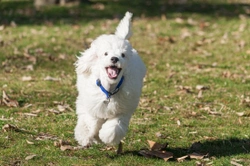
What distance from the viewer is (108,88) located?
20.4 ft

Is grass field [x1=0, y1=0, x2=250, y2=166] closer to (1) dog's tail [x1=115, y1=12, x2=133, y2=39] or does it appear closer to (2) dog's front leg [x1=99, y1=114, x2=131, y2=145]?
(2) dog's front leg [x1=99, y1=114, x2=131, y2=145]

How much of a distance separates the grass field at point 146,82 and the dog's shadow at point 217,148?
0.4 inches

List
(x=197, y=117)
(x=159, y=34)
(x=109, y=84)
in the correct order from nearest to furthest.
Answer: (x=109, y=84) → (x=197, y=117) → (x=159, y=34)

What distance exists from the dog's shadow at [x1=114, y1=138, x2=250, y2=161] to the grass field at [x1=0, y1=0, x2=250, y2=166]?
11 millimetres

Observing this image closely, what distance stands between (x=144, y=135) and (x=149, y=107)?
1496mm

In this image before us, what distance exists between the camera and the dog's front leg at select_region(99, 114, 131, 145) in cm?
617

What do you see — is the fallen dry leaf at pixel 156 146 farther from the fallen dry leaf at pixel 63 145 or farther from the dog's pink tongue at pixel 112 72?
the dog's pink tongue at pixel 112 72

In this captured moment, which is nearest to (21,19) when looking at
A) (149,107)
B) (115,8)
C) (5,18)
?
(5,18)

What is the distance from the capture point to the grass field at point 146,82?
6742 millimetres

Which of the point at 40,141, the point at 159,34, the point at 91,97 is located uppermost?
the point at 159,34

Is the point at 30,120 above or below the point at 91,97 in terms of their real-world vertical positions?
below

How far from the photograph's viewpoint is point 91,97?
20.8 feet

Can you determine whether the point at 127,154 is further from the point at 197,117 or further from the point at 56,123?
the point at 197,117

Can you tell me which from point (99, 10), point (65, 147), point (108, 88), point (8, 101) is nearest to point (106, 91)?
point (108, 88)
